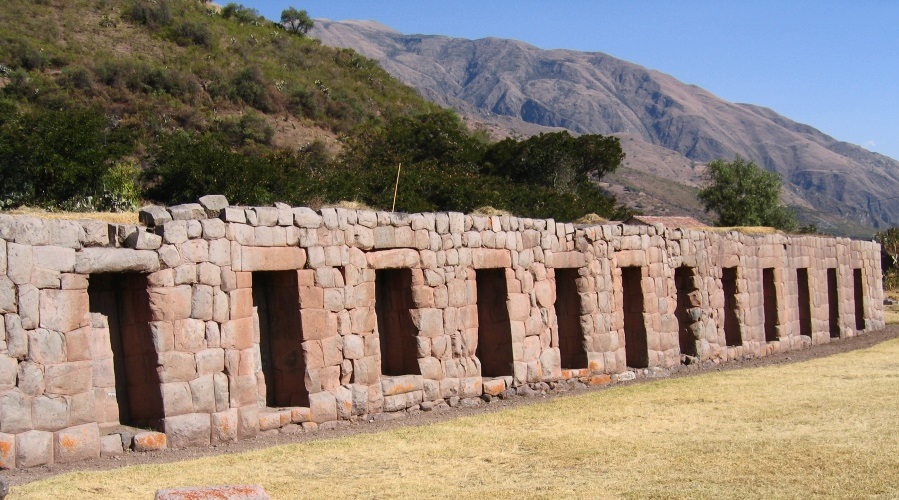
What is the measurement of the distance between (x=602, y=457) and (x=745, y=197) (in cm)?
4494

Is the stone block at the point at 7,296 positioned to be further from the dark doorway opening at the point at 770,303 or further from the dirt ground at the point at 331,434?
the dark doorway opening at the point at 770,303

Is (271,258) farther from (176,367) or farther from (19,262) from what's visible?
(19,262)

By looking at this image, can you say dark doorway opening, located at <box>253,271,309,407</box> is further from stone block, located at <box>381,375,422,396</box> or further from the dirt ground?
stone block, located at <box>381,375,422,396</box>

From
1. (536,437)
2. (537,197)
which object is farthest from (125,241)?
(537,197)

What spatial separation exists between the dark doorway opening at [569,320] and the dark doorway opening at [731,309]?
18.7 ft

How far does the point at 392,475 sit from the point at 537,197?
89.4 ft

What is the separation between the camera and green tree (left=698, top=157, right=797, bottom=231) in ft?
171

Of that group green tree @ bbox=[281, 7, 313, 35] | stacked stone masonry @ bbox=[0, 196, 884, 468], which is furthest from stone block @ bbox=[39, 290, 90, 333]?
green tree @ bbox=[281, 7, 313, 35]

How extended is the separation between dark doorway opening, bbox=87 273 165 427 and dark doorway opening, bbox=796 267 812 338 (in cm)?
1861

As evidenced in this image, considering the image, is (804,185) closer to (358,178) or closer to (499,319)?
(358,178)

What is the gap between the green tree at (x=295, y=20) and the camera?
65.5 meters

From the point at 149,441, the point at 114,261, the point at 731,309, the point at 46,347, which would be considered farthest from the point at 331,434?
the point at 731,309

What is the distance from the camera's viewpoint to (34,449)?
10047 mm

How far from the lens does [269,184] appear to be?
2873cm
